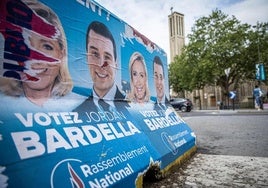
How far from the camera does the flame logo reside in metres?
1.66

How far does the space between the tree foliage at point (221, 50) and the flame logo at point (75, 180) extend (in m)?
26.8

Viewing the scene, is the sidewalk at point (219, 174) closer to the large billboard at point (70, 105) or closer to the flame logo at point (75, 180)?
the large billboard at point (70, 105)

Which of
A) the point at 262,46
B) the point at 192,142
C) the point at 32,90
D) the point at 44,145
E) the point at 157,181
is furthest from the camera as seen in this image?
the point at 262,46

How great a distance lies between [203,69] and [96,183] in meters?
27.4

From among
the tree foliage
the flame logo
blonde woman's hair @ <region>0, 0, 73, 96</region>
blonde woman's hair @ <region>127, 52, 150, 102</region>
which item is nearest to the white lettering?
the flame logo

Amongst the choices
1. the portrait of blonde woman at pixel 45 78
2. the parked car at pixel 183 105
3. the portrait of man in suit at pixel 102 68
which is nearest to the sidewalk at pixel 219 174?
the portrait of man in suit at pixel 102 68

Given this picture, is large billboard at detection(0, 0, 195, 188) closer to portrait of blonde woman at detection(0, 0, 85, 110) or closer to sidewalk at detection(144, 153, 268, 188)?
portrait of blonde woman at detection(0, 0, 85, 110)

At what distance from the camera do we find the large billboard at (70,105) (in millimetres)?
1619

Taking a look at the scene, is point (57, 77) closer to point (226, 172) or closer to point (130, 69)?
point (130, 69)

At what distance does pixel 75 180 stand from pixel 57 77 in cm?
103

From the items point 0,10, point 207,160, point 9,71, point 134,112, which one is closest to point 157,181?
point 134,112

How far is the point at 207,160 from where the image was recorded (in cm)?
379

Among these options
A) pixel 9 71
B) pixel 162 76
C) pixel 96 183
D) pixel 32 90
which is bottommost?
pixel 96 183

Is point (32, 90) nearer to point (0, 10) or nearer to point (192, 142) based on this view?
point (0, 10)
